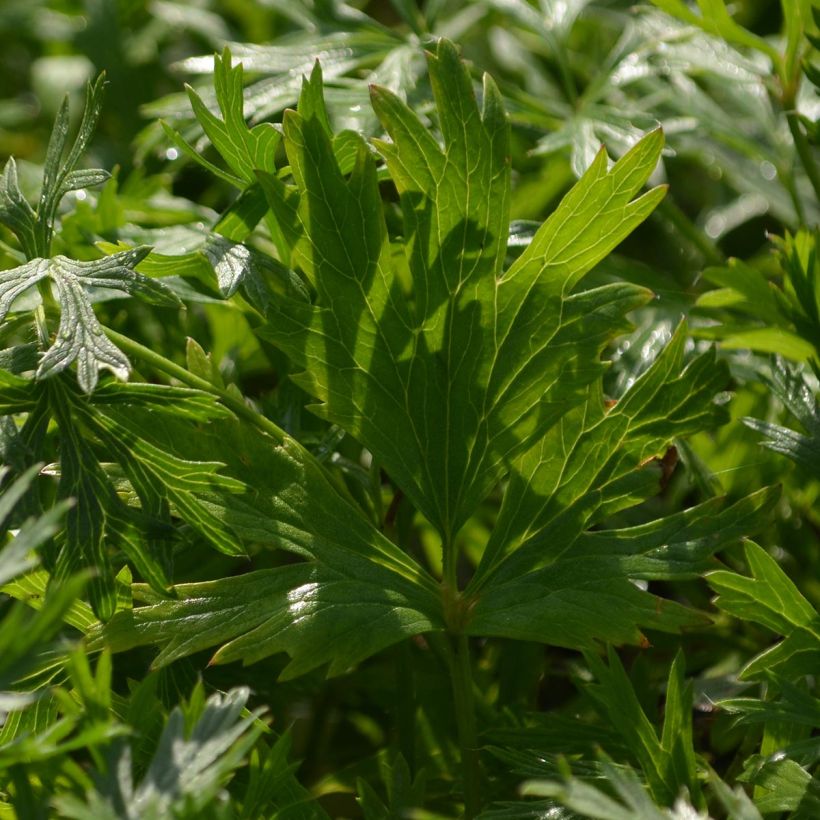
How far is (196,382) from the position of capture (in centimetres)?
78

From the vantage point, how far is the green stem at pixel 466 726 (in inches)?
30.5

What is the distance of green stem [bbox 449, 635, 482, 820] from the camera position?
2.54ft

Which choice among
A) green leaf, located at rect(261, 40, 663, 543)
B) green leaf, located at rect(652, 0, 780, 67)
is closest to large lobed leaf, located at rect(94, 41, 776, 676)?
green leaf, located at rect(261, 40, 663, 543)

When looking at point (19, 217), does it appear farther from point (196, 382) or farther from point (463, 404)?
point (463, 404)

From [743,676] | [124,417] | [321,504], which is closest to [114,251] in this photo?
[124,417]

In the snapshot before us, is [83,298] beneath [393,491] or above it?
above

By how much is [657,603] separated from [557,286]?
250mm

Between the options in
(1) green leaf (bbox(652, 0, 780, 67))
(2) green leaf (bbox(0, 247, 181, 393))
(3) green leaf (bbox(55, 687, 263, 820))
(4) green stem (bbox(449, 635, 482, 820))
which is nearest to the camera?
(3) green leaf (bbox(55, 687, 263, 820))

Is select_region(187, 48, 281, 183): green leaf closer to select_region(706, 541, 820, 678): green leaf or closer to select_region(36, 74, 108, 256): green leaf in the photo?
select_region(36, 74, 108, 256): green leaf

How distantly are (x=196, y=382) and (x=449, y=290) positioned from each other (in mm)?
204

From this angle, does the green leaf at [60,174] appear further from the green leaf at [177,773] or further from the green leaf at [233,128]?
the green leaf at [177,773]

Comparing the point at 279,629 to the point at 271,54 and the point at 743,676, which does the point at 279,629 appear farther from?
the point at 271,54

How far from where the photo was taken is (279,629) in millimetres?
738

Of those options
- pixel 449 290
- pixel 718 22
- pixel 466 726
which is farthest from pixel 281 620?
pixel 718 22
